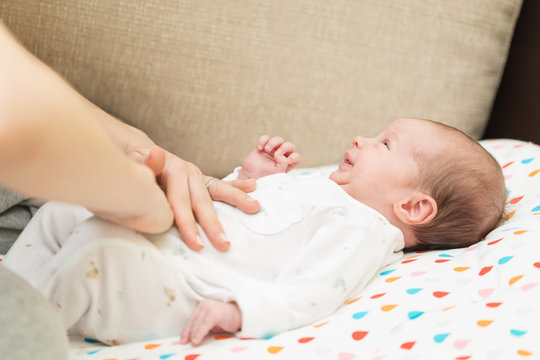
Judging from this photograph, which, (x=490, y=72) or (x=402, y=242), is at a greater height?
(x=490, y=72)

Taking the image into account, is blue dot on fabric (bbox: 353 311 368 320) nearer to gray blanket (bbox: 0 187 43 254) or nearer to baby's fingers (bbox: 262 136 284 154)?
baby's fingers (bbox: 262 136 284 154)

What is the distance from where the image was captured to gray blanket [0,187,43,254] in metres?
1.11

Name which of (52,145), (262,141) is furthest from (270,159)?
(52,145)

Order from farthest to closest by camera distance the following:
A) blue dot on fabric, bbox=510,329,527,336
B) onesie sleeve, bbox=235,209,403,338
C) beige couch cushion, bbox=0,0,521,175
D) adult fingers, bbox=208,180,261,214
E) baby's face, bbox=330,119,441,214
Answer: beige couch cushion, bbox=0,0,521,175
baby's face, bbox=330,119,441,214
adult fingers, bbox=208,180,261,214
onesie sleeve, bbox=235,209,403,338
blue dot on fabric, bbox=510,329,527,336

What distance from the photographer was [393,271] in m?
0.99

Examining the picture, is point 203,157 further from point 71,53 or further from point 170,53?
point 71,53

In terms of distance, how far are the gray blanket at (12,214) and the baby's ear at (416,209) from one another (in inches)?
29.9

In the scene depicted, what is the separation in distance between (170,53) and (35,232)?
0.64 metres

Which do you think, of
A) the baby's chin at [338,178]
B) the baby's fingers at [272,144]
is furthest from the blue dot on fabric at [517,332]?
the baby's fingers at [272,144]

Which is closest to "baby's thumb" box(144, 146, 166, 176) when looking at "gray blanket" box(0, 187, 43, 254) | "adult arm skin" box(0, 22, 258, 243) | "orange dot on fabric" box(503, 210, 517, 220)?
"adult arm skin" box(0, 22, 258, 243)

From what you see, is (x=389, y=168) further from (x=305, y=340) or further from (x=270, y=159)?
(x=305, y=340)

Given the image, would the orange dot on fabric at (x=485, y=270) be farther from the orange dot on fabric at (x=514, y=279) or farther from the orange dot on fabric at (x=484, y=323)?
the orange dot on fabric at (x=484, y=323)

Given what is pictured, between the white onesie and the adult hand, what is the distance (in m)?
0.03

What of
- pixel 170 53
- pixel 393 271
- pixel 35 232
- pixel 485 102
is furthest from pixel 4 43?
pixel 485 102
